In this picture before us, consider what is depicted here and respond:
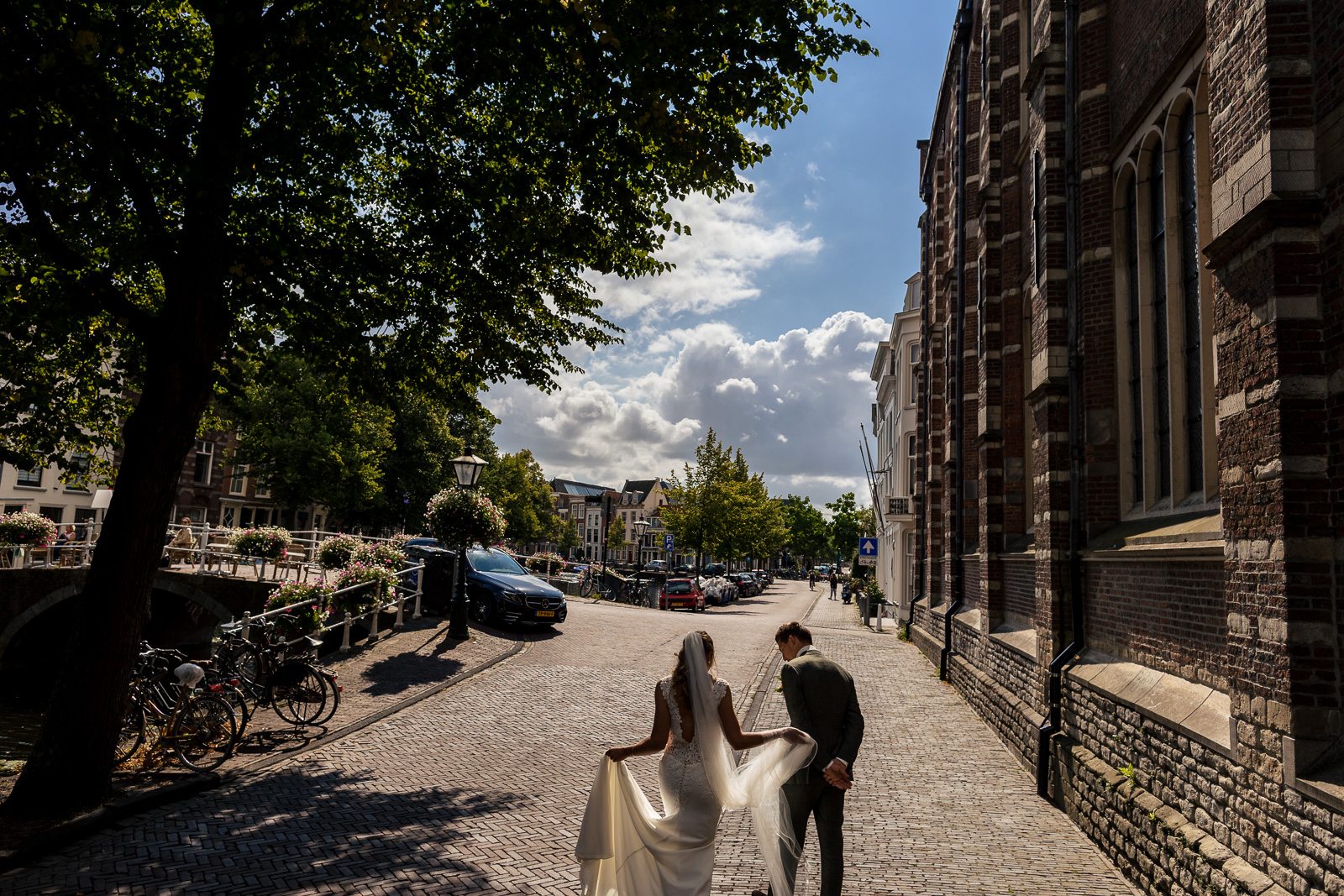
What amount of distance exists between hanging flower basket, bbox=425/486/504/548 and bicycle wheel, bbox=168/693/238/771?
938 cm

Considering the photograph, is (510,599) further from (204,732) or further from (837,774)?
(837,774)

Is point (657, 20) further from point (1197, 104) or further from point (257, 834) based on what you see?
point (257, 834)

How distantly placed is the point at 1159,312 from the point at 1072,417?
1.45 meters

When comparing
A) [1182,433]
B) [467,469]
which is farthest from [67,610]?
[1182,433]

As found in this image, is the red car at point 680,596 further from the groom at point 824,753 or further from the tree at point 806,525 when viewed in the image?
the tree at point 806,525

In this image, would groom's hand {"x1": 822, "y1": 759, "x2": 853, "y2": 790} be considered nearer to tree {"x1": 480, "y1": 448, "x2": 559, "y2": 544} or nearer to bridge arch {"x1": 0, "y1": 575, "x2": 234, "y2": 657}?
bridge arch {"x1": 0, "y1": 575, "x2": 234, "y2": 657}

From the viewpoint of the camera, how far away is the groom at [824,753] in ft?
15.4

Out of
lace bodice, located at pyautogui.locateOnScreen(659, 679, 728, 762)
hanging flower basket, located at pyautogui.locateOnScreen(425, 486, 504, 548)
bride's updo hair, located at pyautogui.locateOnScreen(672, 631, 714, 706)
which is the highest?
hanging flower basket, located at pyautogui.locateOnScreen(425, 486, 504, 548)

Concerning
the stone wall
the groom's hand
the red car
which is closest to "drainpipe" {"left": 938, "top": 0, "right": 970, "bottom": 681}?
the stone wall

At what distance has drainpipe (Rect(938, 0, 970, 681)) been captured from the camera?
Result: 16.0 m

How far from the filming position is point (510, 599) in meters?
18.3

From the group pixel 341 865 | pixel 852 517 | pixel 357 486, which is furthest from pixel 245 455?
pixel 852 517

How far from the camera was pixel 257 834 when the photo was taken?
6055 millimetres

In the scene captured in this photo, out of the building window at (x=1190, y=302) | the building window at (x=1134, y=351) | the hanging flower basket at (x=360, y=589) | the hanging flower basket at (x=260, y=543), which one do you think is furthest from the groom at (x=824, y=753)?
the hanging flower basket at (x=260, y=543)
